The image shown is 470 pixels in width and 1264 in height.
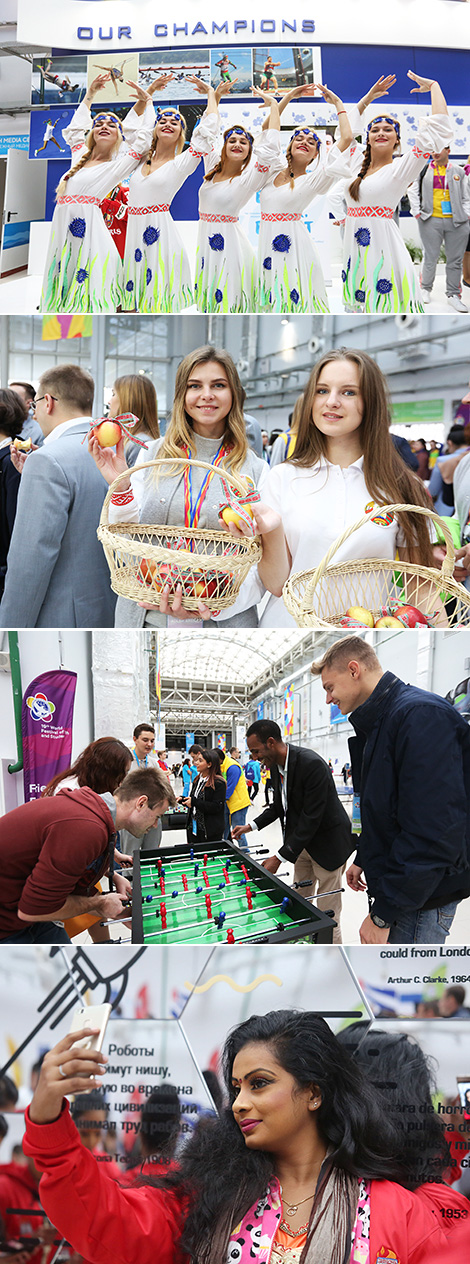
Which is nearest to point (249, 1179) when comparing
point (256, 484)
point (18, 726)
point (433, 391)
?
point (18, 726)

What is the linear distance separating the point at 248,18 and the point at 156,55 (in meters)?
0.50

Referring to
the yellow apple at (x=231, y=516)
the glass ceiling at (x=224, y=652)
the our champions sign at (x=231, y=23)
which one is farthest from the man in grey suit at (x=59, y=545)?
the our champions sign at (x=231, y=23)

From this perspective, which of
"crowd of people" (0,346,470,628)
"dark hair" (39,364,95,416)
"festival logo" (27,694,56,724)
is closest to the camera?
"festival logo" (27,694,56,724)

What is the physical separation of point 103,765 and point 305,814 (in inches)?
23.0

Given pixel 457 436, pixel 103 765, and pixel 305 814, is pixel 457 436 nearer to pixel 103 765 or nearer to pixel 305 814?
pixel 305 814

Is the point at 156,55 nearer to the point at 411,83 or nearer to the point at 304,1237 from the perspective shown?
the point at 411,83

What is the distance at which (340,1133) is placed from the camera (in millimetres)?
2090

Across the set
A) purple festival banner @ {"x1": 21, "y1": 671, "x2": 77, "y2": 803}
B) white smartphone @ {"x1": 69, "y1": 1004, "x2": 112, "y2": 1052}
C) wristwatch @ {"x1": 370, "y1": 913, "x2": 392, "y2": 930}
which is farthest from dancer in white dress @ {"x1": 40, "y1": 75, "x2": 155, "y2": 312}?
white smartphone @ {"x1": 69, "y1": 1004, "x2": 112, "y2": 1052}

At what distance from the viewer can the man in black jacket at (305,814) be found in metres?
2.52

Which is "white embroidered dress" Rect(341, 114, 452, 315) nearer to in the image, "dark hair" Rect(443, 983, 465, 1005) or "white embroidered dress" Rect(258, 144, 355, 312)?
"white embroidered dress" Rect(258, 144, 355, 312)

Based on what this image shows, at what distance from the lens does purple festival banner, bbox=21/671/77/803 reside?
2562 mm

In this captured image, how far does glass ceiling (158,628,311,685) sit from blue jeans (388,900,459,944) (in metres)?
0.79

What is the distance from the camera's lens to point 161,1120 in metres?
2.47

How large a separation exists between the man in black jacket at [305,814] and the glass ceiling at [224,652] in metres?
0.16
